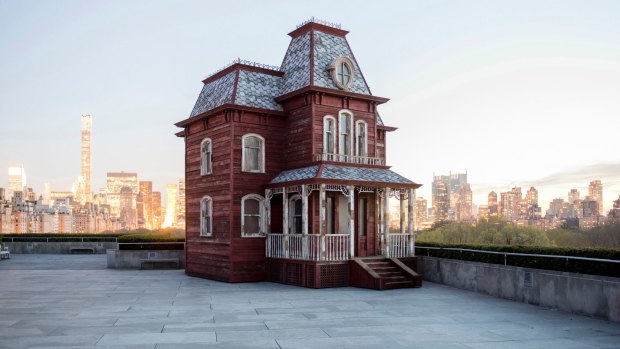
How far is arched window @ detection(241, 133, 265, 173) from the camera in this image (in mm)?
24719

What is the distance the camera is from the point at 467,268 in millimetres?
20750

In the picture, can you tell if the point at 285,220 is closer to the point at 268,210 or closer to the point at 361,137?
the point at 268,210

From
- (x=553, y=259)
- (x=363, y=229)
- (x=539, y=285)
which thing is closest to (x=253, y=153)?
(x=363, y=229)

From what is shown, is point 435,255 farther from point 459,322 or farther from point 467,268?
point 459,322

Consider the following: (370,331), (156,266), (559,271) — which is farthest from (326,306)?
(156,266)

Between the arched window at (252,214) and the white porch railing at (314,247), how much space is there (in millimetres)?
1208

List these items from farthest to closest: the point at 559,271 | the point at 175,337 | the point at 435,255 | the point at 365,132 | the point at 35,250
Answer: the point at 35,250
the point at 365,132
the point at 435,255
the point at 559,271
the point at 175,337

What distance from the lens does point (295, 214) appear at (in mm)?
24422

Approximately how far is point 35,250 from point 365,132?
101 ft

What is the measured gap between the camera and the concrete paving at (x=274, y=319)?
12.0m

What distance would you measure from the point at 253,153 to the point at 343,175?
4536mm

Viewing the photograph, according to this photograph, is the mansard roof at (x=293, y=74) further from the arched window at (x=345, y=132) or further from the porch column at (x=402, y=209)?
the porch column at (x=402, y=209)

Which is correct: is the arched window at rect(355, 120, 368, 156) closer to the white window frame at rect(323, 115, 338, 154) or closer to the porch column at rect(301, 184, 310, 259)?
the white window frame at rect(323, 115, 338, 154)

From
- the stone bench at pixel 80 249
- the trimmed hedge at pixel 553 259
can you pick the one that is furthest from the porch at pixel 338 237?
the stone bench at pixel 80 249
